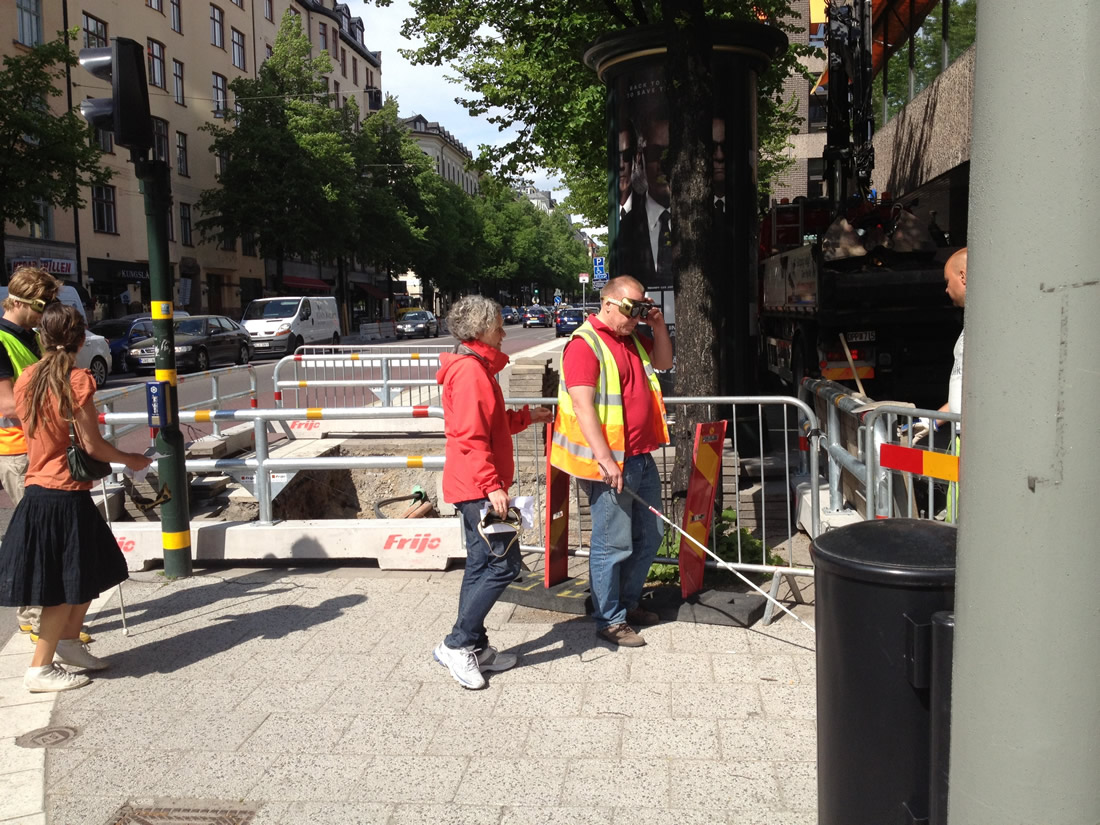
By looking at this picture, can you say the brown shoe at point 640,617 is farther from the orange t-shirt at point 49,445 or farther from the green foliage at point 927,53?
the green foliage at point 927,53

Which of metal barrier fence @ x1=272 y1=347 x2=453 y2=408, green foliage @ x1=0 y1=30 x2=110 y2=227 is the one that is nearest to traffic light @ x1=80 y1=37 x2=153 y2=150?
metal barrier fence @ x1=272 y1=347 x2=453 y2=408

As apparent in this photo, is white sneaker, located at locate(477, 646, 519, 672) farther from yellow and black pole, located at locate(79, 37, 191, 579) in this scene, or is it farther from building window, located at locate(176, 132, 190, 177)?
building window, located at locate(176, 132, 190, 177)

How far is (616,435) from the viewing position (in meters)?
4.68

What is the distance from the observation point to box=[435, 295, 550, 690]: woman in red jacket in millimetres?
4387

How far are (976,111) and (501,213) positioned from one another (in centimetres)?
8451

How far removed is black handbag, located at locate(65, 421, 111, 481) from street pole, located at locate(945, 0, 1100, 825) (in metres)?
3.85

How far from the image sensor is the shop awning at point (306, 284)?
52.7 m

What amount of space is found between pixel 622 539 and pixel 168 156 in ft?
135

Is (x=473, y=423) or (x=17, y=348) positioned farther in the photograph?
(x=17, y=348)

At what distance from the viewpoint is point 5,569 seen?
4.47 meters

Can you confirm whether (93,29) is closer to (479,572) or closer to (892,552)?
(479,572)

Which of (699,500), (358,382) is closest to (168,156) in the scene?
(358,382)

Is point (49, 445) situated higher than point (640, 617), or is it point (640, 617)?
point (49, 445)

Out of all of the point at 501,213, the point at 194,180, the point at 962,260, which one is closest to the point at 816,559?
the point at 962,260
